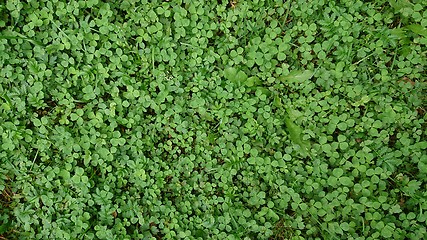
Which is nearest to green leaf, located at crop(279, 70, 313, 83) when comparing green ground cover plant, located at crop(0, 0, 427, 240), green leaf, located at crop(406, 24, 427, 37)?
green ground cover plant, located at crop(0, 0, 427, 240)

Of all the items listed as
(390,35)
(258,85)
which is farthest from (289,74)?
(390,35)

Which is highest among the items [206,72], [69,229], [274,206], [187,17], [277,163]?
[187,17]

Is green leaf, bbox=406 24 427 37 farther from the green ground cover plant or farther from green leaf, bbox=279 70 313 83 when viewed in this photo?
green leaf, bbox=279 70 313 83

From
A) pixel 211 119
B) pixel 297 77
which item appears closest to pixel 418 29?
pixel 297 77

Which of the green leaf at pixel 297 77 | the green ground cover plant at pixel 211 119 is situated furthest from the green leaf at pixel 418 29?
the green leaf at pixel 297 77

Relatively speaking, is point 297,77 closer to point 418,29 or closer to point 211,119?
point 211,119

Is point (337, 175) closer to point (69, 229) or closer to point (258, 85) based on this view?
point (258, 85)

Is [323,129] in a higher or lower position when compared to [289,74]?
lower

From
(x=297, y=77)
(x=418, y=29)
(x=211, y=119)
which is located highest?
(x=418, y=29)

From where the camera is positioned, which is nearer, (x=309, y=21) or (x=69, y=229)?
(x=69, y=229)
